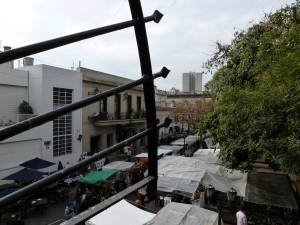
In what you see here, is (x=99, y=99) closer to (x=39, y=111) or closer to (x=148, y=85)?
(x=148, y=85)

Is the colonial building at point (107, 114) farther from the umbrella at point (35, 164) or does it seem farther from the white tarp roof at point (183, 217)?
the white tarp roof at point (183, 217)

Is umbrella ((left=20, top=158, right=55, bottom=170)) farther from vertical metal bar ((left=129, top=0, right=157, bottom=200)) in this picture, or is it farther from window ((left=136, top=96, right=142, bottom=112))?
window ((left=136, top=96, right=142, bottom=112))

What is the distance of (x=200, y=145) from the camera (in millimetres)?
27766

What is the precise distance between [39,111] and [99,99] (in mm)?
19505

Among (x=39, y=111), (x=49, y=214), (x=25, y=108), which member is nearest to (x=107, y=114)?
(x=39, y=111)

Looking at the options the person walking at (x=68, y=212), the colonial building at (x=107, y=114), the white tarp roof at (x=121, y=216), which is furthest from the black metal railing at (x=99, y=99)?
the colonial building at (x=107, y=114)

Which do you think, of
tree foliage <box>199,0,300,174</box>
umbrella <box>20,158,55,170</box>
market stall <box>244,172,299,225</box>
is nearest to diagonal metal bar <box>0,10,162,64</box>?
tree foliage <box>199,0,300,174</box>

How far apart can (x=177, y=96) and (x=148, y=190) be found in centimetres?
6766

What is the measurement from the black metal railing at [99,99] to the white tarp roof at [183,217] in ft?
19.7

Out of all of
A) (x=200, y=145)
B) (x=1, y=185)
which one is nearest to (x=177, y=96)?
(x=200, y=145)

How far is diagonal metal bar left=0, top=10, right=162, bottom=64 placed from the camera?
840 mm

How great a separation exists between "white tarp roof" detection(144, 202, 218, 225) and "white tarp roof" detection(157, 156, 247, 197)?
2.26 metres

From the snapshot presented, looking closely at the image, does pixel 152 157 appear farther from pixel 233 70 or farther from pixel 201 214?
pixel 233 70

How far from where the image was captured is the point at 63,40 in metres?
0.98
